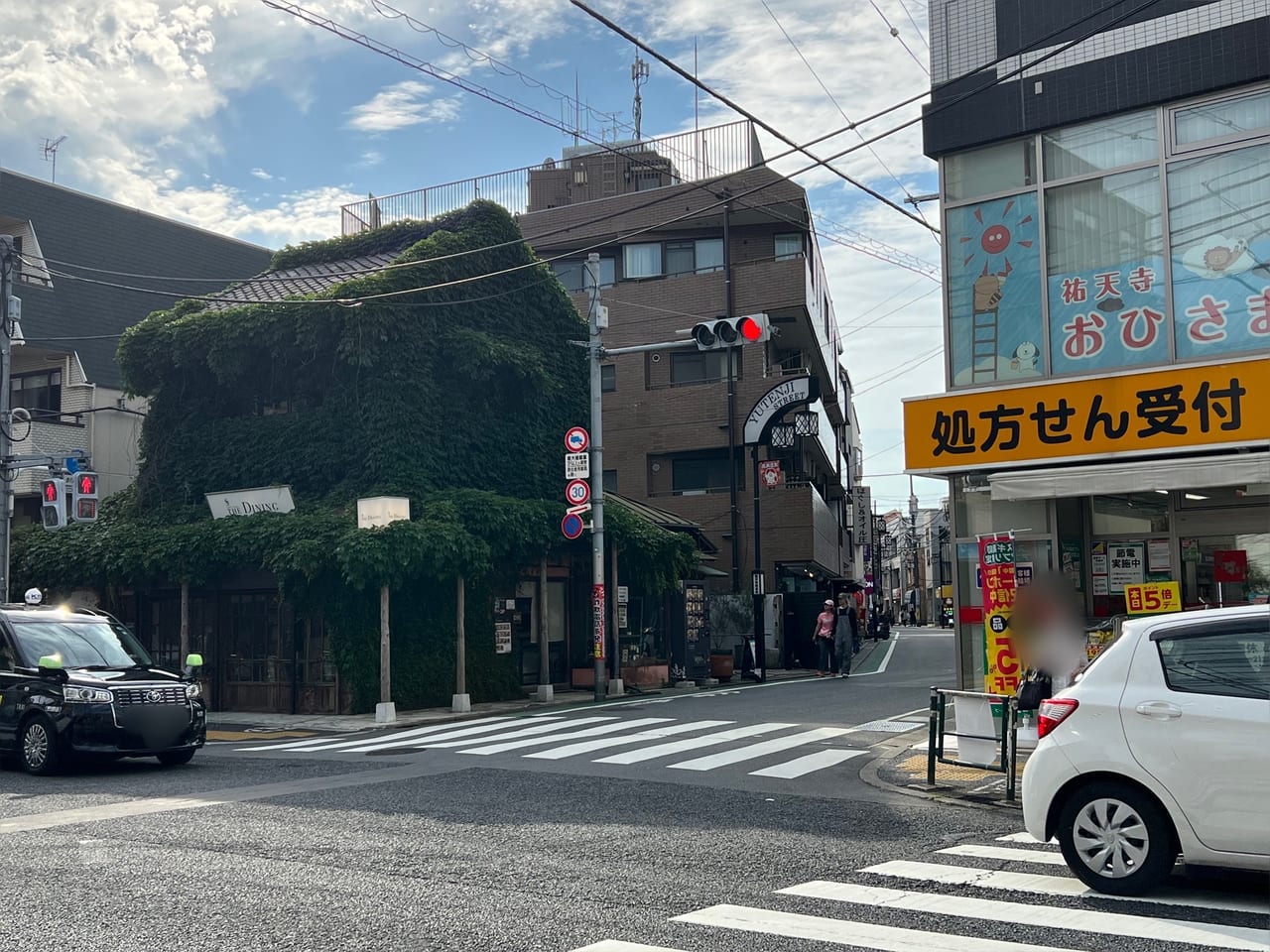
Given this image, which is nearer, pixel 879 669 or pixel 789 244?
pixel 879 669

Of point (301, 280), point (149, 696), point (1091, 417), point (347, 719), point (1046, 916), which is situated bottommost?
point (347, 719)

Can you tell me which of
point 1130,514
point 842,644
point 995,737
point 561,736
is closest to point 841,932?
point 995,737

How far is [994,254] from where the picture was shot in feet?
50.2

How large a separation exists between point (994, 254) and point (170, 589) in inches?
662

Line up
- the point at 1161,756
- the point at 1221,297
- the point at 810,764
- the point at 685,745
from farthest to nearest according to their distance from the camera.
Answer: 1. the point at 685,745
2. the point at 1221,297
3. the point at 810,764
4. the point at 1161,756

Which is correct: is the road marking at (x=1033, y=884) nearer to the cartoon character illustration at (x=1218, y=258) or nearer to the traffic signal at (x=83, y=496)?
the cartoon character illustration at (x=1218, y=258)

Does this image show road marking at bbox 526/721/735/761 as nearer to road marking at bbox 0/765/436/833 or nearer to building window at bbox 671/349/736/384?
road marking at bbox 0/765/436/833

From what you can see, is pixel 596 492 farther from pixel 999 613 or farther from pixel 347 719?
pixel 999 613

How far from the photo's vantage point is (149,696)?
13.4 metres

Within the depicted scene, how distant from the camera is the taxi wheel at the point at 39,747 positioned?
1302cm

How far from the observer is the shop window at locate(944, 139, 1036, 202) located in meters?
15.2

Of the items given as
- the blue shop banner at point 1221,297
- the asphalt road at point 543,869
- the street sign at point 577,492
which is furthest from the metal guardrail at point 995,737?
the street sign at point 577,492

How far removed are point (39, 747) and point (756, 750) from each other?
8214 millimetres

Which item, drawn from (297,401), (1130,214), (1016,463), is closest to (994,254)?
(1130,214)
